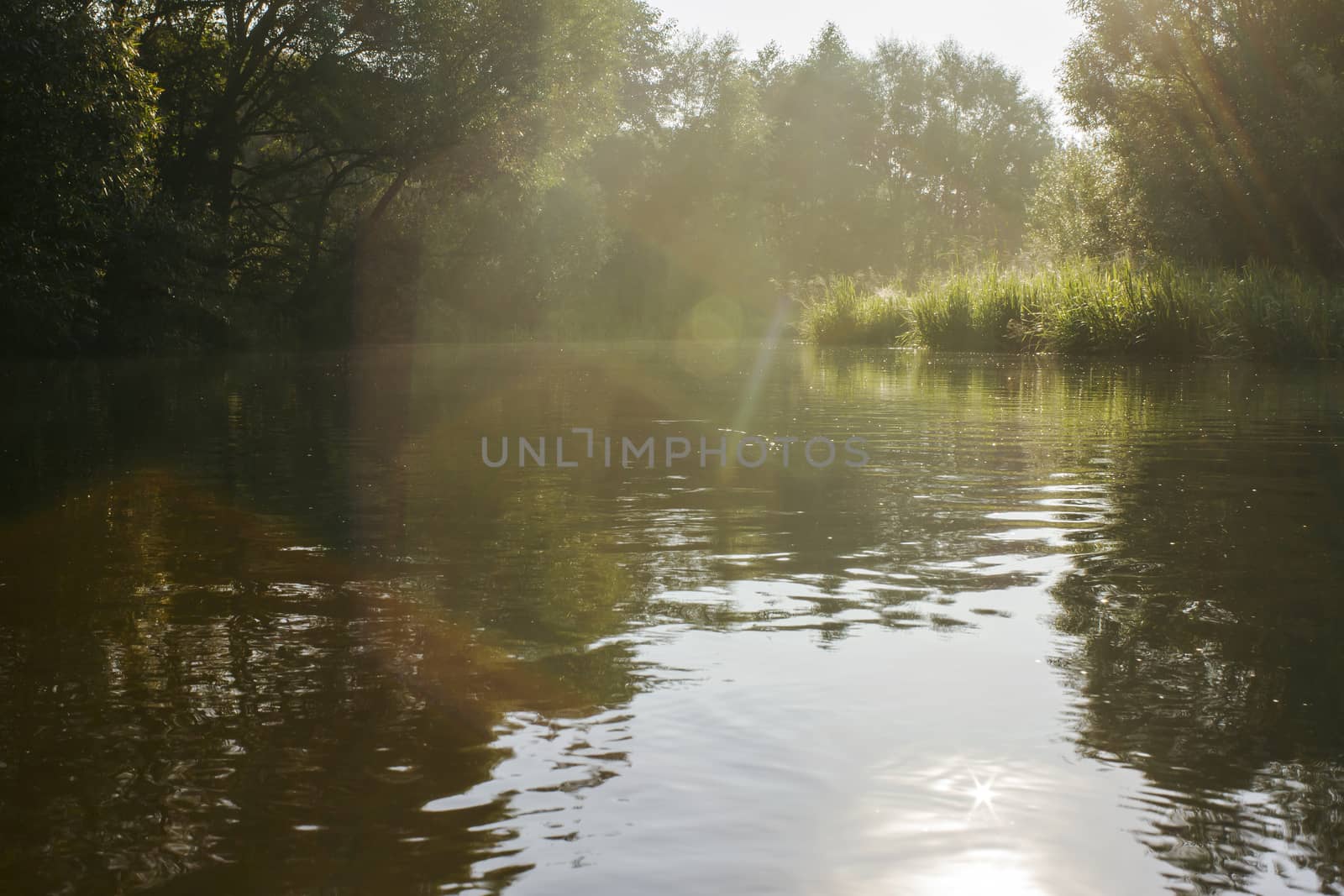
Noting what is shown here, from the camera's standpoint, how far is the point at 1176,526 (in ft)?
17.6

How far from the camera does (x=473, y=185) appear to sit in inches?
1308

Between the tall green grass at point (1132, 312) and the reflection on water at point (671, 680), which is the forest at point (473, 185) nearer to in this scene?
the tall green grass at point (1132, 312)

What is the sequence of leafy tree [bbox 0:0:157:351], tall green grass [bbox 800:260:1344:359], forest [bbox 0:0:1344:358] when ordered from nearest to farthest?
1. leafy tree [bbox 0:0:157:351]
2. forest [bbox 0:0:1344:358]
3. tall green grass [bbox 800:260:1344:359]

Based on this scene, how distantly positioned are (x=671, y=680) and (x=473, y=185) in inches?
1240

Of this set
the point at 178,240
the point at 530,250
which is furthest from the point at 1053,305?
the point at 530,250

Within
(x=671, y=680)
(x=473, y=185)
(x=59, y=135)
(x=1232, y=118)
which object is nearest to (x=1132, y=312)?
(x=1232, y=118)

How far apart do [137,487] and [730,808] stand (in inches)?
202

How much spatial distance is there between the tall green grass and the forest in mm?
58

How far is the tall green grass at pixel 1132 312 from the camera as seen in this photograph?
2145cm

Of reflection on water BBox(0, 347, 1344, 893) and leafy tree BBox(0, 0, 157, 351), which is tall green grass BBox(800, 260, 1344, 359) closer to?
reflection on water BBox(0, 347, 1344, 893)

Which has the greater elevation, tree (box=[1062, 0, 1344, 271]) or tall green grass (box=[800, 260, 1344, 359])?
tree (box=[1062, 0, 1344, 271])

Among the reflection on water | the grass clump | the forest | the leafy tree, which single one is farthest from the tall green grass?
the leafy tree

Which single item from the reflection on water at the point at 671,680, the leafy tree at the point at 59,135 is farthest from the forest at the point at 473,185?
the reflection on water at the point at 671,680

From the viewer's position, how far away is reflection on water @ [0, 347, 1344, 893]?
2.10 meters
